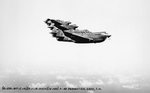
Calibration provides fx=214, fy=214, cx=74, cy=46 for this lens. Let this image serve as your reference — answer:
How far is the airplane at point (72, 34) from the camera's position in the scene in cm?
5619

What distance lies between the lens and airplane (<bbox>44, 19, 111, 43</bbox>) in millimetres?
56191

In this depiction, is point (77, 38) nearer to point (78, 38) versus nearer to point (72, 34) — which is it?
point (78, 38)

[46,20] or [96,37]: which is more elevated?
[46,20]

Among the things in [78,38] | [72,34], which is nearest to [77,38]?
[78,38]

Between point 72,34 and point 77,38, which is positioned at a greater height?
point 72,34

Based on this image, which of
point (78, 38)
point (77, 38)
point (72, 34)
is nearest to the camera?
point (72, 34)

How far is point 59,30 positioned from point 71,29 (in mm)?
4030

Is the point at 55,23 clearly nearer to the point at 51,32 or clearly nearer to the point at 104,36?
the point at 51,32

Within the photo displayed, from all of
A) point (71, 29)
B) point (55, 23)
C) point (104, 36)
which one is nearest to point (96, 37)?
point (104, 36)

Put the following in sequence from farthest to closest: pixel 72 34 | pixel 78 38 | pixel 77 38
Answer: pixel 77 38 → pixel 78 38 → pixel 72 34

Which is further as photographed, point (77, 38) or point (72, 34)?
point (77, 38)

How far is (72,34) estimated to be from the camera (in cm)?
5591

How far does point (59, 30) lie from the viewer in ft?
196

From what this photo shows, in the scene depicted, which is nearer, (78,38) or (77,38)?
(78,38)
